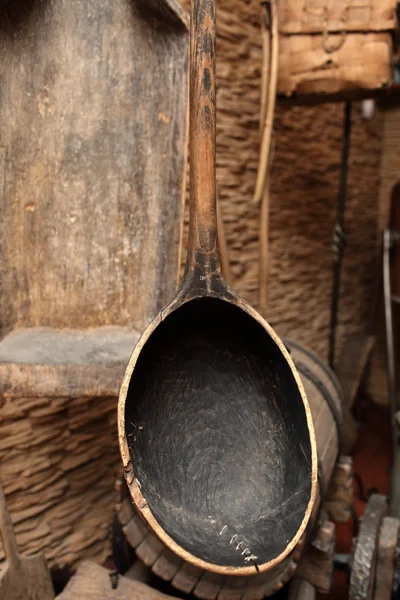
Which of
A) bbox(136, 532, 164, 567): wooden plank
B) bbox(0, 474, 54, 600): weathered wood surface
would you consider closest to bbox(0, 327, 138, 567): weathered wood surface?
bbox(0, 474, 54, 600): weathered wood surface

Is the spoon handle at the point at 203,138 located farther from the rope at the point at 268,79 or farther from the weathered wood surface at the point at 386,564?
the weathered wood surface at the point at 386,564

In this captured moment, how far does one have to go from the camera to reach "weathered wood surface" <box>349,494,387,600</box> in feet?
5.11

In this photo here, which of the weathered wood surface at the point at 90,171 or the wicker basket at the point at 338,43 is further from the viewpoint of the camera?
the wicker basket at the point at 338,43

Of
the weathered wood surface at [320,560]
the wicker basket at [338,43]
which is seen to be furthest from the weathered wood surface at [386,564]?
the wicker basket at [338,43]

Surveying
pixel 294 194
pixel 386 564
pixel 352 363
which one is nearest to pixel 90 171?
pixel 386 564

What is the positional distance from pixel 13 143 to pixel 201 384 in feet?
2.39

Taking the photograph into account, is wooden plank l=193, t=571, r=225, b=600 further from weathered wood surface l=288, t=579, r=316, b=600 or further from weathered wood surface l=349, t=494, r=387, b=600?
weathered wood surface l=349, t=494, r=387, b=600

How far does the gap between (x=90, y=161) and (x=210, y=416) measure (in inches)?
27.2

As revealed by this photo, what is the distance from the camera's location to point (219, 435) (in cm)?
134

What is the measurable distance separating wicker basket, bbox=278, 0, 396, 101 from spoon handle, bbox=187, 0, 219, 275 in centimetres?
88

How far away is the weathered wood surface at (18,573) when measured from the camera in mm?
1356

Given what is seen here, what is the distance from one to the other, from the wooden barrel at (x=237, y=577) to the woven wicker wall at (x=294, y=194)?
1079 millimetres

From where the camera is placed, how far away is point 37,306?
1.50m

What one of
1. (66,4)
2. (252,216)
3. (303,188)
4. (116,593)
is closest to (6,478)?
(116,593)
